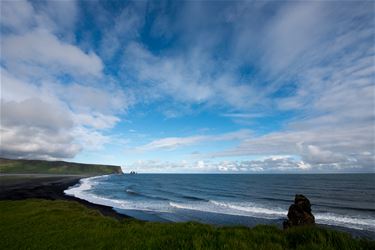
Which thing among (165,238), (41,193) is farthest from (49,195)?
(165,238)

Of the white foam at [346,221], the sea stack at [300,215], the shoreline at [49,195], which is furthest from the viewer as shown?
the white foam at [346,221]

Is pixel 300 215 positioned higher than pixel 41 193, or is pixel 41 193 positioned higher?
pixel 300 215

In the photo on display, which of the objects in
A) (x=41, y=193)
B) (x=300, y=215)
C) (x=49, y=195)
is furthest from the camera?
(x=41, y=193)

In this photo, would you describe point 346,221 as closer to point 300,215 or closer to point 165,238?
point 300,215

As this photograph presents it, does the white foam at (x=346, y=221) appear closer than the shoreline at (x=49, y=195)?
No

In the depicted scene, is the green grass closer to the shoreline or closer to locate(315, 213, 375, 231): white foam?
the shoreline

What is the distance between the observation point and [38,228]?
13.5 meters

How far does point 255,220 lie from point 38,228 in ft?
85.5

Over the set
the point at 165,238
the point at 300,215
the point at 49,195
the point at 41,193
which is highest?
the point at 165,238

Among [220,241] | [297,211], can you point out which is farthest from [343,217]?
[220,241]

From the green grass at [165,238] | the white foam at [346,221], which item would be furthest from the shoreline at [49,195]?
the green grass at [165,238]

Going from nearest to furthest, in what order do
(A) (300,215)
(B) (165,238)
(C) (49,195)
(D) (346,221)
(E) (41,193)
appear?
1. (B) (165,238)
2. (A) (300,215)
3. (D) (346,221)
4. (C) (49,195)
5. (E) (41,193)

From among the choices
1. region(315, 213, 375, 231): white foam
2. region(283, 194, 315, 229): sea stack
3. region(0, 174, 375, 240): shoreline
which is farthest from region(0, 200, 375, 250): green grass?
region(315, 213, 375, 231): white foam

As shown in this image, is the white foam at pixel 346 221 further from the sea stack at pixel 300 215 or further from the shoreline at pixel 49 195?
the sea stack at pixel 300 215
